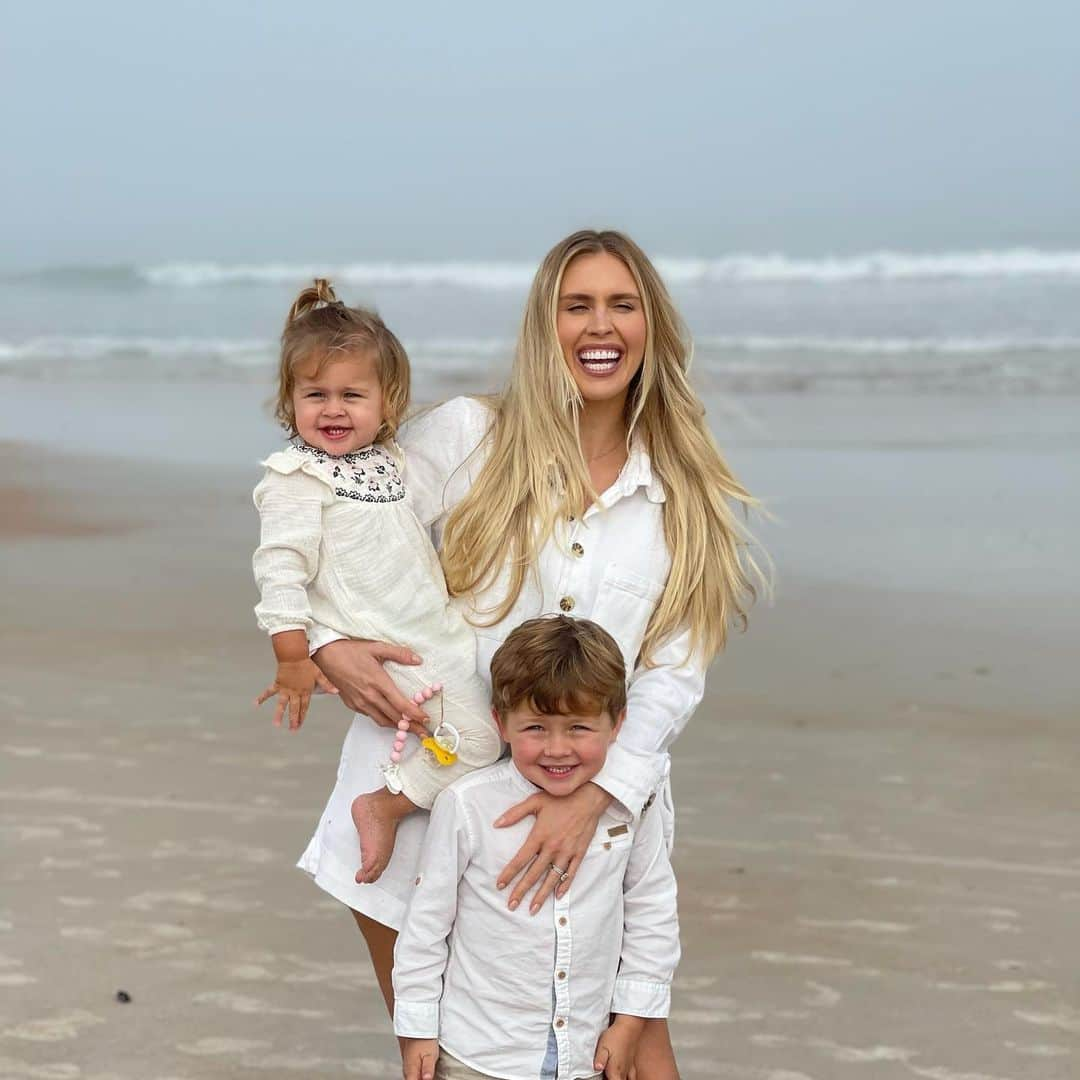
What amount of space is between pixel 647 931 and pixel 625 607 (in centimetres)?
58

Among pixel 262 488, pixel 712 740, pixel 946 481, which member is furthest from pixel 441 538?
pixel 946 481

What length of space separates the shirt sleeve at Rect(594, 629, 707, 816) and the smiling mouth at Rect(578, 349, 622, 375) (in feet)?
1.66

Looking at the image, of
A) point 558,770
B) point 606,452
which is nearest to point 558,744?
point 558,770

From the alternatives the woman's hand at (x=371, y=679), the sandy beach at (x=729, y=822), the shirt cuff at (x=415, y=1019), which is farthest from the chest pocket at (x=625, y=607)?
the sandy beach at (x=729, y=822)

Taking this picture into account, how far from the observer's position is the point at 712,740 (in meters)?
5.99

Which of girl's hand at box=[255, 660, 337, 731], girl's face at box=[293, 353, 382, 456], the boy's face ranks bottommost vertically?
the boy's face

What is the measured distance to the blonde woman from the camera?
3094 mm

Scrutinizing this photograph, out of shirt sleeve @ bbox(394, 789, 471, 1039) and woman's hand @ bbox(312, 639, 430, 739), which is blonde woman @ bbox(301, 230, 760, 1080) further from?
shirt sleeve @ bbox(394, 789, 471, 1039)

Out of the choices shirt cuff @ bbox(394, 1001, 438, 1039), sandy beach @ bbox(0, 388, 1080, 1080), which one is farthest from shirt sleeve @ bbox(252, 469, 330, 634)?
sandy beach @ bbox(0, 388, 1080, 1080)

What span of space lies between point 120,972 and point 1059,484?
762 cm

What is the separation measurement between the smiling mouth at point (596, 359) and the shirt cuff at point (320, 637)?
0.67 metres

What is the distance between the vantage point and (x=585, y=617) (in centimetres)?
310

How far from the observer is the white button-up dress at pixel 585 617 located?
308 centimetres

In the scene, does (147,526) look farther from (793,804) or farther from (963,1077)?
(963,1077)
